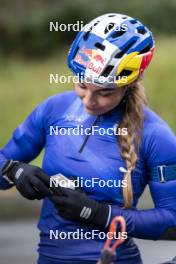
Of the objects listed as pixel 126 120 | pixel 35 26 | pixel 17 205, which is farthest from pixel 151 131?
pixel 35 26

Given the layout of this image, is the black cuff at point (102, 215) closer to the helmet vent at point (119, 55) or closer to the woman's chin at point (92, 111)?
the woman's chin at point (92, 111)

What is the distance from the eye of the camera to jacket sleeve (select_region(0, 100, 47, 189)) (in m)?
4.64

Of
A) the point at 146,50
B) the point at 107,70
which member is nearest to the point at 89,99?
the point at 107,70

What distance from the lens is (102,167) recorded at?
4.47 metres

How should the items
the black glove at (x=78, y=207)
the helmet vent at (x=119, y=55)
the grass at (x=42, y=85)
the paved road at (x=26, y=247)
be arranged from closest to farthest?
the black glove at (x=78, y=207) < the helmet vent at (x=119, y=55) < the paved road at (x=26, y=247) < the grass at (x=42, y=85)

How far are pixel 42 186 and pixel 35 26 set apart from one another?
669 inches

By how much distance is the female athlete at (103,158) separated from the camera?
4422mm

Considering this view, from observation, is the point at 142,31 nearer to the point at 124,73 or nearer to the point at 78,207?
the point at 124,73

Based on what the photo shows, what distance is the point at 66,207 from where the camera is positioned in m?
4.36

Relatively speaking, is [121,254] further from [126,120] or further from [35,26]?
[35,26]

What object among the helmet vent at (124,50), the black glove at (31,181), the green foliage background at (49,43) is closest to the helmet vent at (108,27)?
the helmet vent at (124,50)

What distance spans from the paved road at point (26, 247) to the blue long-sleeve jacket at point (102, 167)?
4.07 m

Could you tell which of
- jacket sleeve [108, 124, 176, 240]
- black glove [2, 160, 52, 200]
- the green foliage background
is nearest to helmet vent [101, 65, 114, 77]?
jacket sleeve [108, 124, 176, 240]

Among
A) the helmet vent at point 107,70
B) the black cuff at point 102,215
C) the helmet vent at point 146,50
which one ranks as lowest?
the black cuff at point 102,215
